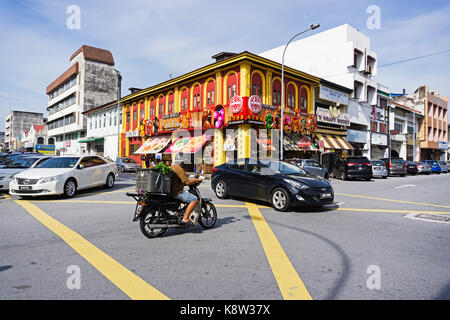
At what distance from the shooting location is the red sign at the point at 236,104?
846 inches

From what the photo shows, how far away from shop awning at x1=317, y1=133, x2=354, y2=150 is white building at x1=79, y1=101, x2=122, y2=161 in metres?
22.9

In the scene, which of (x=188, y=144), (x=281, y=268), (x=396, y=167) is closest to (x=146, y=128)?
(x=188, y=144)

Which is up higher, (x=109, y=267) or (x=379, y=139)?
(x=379, y=139)

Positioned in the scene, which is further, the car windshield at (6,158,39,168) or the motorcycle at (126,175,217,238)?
the car windshield at (6,158,39,168)

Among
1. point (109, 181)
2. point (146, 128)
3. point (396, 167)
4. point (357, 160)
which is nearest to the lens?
point (109, 181)

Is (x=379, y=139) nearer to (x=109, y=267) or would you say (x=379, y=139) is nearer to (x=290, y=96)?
(x=290, y=96)

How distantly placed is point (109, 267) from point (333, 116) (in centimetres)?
2932

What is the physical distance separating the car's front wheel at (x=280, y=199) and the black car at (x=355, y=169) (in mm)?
13599

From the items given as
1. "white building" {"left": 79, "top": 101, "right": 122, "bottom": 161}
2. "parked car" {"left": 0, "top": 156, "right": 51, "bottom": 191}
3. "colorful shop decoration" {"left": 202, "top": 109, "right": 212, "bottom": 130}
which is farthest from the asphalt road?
"white building" {"left": 79, "top": 101, "right": 122, "bottom": 161}

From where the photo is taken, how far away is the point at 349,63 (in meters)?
32.4

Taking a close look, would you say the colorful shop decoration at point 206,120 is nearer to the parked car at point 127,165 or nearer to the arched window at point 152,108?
the parked car at point 127,165

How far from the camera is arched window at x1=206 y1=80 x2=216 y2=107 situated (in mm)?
24797

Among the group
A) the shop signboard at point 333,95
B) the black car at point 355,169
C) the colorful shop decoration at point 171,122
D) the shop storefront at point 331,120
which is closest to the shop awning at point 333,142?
the shop storefront at point 331,120

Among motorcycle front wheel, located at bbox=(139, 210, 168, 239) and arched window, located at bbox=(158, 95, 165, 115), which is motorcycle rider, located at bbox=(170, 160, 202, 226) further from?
arched window, located at bbox=(158, 95, 165, 115)
